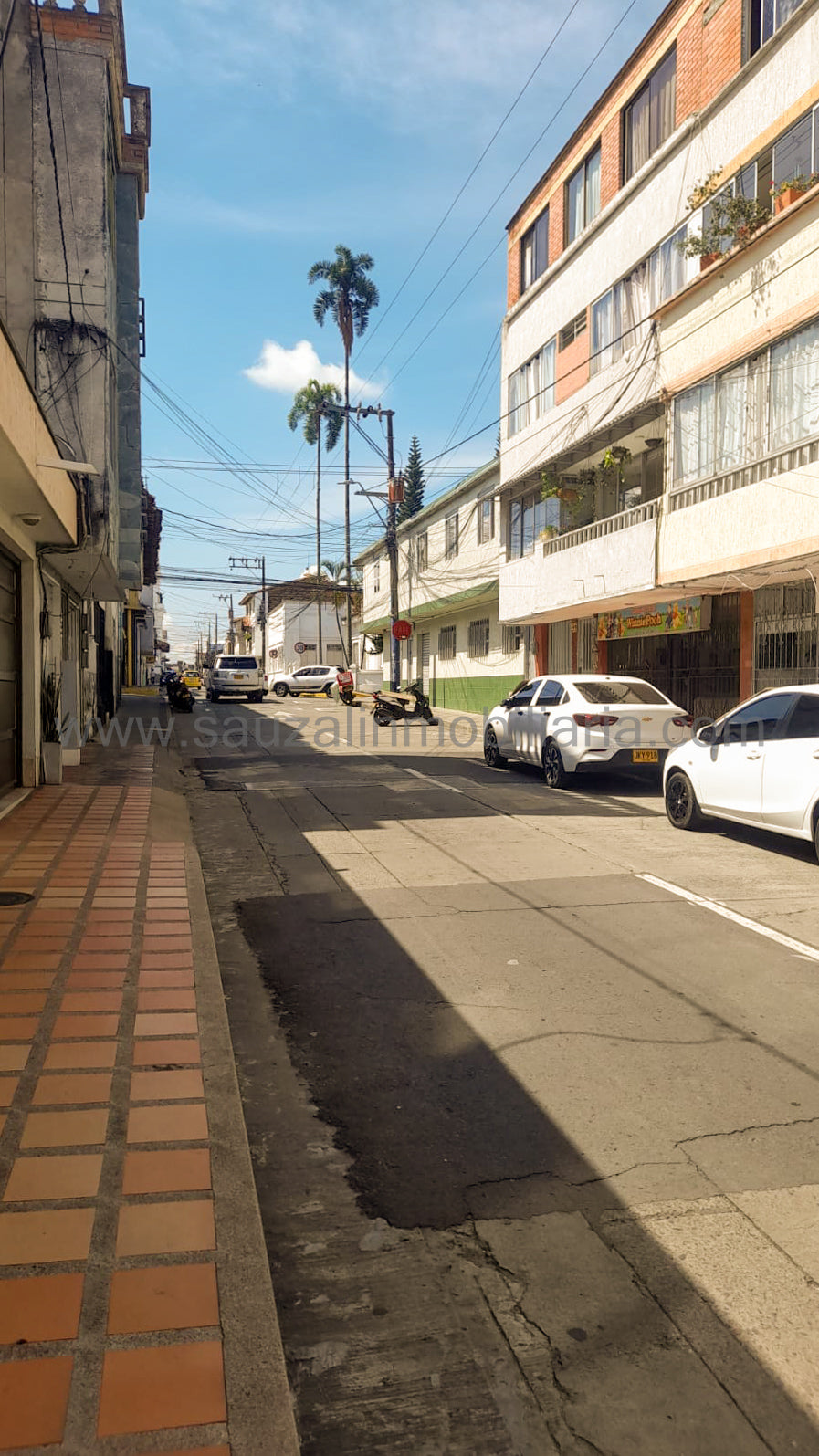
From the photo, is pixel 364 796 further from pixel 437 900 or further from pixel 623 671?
pixel 623 671

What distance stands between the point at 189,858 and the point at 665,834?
185 inches

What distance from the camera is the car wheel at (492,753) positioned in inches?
648

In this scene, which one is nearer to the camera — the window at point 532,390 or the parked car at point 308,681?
the window at point 532,390

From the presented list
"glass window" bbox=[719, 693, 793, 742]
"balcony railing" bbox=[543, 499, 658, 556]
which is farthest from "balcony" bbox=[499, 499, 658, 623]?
"glass window" bbox=[719, 693, 793, 742]

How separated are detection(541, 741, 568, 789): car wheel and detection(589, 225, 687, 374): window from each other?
8989 millimetres

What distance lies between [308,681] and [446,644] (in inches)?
536

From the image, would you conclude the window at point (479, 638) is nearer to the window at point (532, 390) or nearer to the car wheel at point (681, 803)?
the window at point (532, 390)

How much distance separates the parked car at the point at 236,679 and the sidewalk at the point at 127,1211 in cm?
3461

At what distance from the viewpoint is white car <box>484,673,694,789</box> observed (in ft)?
41.3

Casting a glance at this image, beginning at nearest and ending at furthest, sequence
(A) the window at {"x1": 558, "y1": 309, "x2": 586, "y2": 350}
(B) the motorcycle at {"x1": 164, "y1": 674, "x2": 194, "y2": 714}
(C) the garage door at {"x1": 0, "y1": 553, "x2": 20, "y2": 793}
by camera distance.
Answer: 1. (C) the garage door at {"x1": 0, "y1": 553, "x2": 20, "y2": 793}
2. (A) the window at {"x1": 558, "y1": 309, "x2": 586, "y2": 350}
3. (B) the motorcycle at {"x1": 164, "y1": 674, "x2": 194, "y2": 714}

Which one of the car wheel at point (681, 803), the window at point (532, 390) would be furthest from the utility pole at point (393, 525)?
the car wheel at point (681, 803)

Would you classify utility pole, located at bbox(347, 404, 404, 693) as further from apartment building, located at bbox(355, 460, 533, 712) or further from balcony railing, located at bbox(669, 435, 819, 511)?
balcony railing, located at bbox(669, 435, 819, 511)

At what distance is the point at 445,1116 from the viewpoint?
3.78 meters

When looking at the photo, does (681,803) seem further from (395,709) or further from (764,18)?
(395,709)
